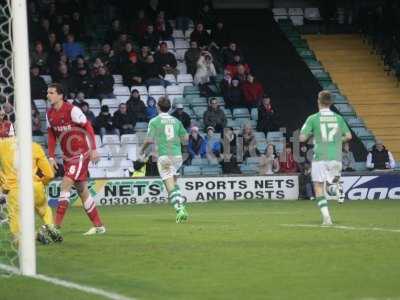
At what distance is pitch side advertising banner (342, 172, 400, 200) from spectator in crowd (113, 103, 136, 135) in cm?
521

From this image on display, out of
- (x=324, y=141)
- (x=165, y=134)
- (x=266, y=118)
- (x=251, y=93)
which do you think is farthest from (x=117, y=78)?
(x=324, y=141)

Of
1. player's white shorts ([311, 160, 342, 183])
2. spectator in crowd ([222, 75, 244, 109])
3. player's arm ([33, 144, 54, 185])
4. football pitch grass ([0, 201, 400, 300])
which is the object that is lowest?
football pitch grass ([0, 201, 400, 300])

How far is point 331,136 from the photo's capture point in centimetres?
1645

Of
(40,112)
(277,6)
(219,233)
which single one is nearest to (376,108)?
(277,6)

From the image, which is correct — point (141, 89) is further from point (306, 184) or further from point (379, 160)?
point (379, 160)

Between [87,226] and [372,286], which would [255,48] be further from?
[372,286]

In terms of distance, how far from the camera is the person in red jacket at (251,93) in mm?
28797

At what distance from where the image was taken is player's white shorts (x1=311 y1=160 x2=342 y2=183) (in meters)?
16.4

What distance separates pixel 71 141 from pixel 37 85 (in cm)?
1242

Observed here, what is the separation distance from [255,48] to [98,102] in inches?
265

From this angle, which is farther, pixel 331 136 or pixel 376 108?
pixel 376 108

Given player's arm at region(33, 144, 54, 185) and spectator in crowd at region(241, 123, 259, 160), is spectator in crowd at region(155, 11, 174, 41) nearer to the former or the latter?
spectator in crowd at region(241, 123, 259, 160)

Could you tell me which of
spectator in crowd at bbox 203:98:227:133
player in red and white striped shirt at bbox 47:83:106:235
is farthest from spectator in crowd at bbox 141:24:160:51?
player in red and white striped shirt at bbox 47:83:106:235

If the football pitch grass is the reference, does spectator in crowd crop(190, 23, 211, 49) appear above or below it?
above
